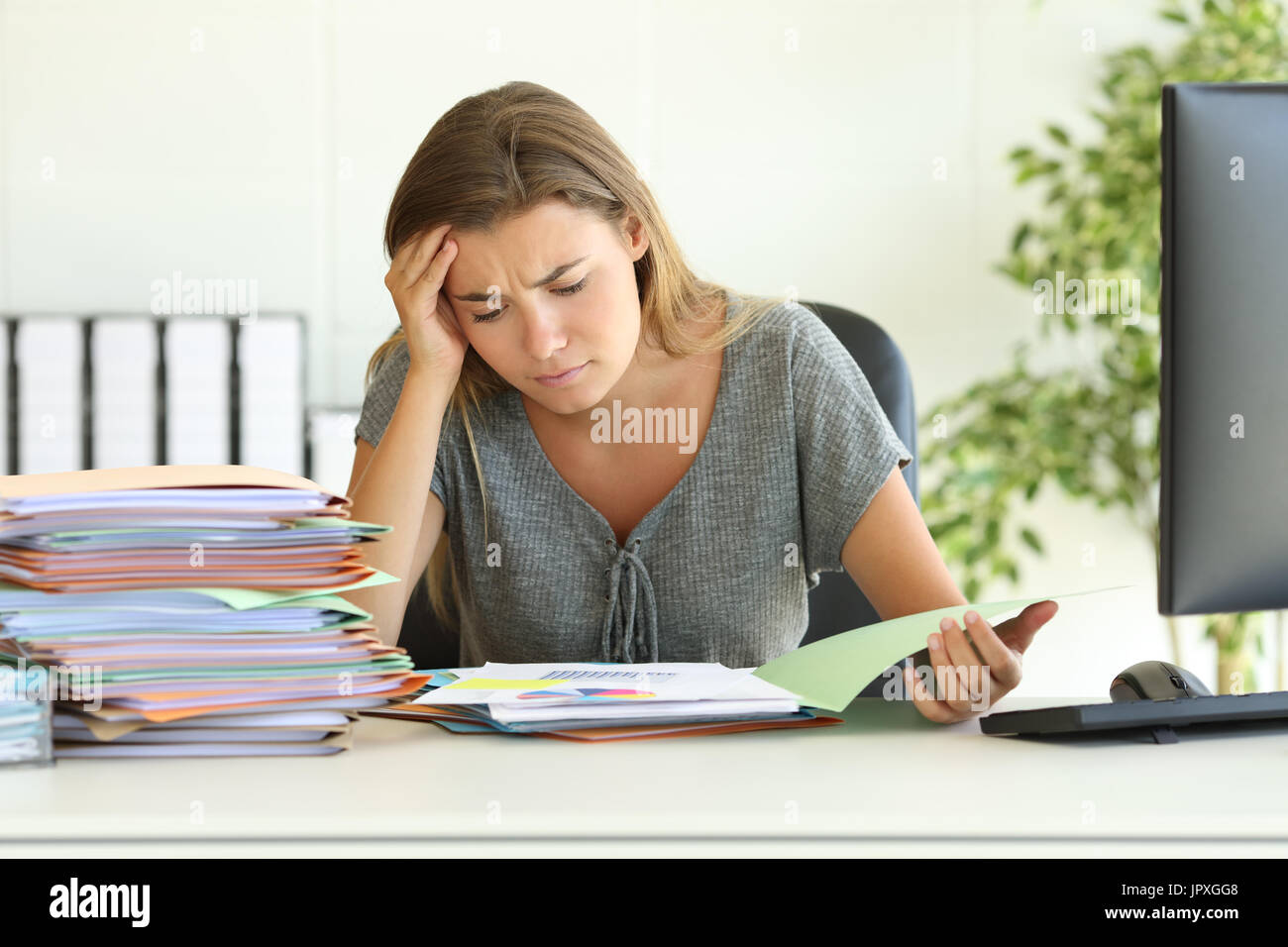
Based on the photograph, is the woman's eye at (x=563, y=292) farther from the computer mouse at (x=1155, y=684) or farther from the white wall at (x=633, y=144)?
the white wall at (x=633, y=144)

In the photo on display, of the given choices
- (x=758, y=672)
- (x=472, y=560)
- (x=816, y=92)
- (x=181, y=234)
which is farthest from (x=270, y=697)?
(x=816, y=92)

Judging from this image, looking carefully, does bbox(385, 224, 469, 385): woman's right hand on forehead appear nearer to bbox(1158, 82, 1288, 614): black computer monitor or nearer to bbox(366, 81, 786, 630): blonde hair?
bbox(366, 81, 786, 630): blonde hair

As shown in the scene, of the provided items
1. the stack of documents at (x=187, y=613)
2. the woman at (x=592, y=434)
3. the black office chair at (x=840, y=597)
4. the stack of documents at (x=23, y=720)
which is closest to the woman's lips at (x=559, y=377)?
the woman at (x=592, y=434)

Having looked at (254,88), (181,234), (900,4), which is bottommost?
(181,234)

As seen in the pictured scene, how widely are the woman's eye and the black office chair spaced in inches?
15.0

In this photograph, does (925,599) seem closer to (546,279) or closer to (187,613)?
(546,279)

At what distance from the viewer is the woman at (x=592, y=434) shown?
1152mm

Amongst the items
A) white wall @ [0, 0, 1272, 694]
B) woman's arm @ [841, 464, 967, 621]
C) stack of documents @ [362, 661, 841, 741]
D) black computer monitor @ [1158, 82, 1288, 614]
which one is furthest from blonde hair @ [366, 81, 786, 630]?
white wall @ [0, 0, 1272, 694]

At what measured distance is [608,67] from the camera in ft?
8.86

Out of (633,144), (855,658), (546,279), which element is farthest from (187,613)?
(633,144)

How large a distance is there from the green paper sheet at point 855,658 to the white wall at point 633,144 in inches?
71.7

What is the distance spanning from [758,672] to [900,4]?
7.55 ft

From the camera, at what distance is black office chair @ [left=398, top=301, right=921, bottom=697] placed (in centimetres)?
138
